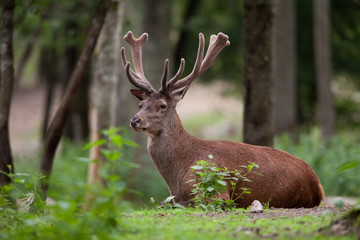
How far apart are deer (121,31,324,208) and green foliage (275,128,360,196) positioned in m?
5.04

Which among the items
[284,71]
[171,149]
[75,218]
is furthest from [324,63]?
[75,218]

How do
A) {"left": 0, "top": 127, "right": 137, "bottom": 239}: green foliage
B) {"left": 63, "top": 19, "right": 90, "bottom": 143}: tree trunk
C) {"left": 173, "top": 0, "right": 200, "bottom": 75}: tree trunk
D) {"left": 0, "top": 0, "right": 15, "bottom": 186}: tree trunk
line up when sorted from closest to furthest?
{"left": 0, "top": 127, "right": 137, "bottom": 239}: green foliage
{"left": 0, "top": 0, "right": 15, "bottom": 186}: tree trunk
{"left": 63, "top": 19, "right": 90, "bottom": 143}: tree trunk
{"left": 173, "top": 0, "right": 200, "bottom": 75}: tree trunk

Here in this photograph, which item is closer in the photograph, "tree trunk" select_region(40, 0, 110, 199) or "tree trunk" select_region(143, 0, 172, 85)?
"tree trunk" select_region(40, 0, 110, 199)

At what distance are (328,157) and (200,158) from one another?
8.50 m

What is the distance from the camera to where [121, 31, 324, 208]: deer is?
7.32 meters

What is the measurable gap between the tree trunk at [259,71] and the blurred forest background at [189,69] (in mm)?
85

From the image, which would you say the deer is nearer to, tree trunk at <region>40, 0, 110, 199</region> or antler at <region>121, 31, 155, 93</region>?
antler at <region>121, 31, 155, 93</region>

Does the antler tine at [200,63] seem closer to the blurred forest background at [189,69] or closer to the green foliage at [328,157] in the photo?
the blurred forest background at [189,69]

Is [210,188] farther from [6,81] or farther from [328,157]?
[328,157]

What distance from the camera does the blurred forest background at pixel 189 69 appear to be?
1193cm

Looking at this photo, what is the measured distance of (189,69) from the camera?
23.2 meters

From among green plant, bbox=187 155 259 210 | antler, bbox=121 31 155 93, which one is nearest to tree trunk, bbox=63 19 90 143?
antler, bbox=121 31 155 93

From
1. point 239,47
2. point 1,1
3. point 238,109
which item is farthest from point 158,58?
point 238,109

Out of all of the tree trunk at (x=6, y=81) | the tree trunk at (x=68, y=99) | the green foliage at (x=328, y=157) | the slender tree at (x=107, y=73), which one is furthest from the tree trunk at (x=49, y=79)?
the tree trunk at (x=6, y=81)
